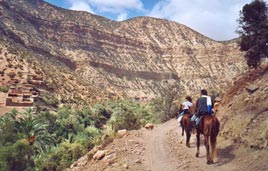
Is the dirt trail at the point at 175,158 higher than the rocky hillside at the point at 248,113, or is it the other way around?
the rocky hillside at the point at 248,113

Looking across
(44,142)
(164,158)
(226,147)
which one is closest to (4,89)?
(44,142)

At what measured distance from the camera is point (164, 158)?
13.0 metres

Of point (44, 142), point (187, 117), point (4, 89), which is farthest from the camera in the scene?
point (4, 89)

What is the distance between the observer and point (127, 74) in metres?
140

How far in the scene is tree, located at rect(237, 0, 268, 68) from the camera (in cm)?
2291

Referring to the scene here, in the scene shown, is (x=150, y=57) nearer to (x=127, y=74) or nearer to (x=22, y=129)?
(x=127, y=74)

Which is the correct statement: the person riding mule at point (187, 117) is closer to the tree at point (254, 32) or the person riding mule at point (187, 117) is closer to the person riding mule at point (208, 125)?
the person riding mule at point (208, 125)

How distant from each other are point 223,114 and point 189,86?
12441 centimetres

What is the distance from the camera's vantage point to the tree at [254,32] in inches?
902

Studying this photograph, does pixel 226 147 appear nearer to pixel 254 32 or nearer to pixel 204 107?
pixel 204 107

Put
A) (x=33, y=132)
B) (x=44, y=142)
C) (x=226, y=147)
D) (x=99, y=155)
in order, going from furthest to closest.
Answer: (x=44, y=142), (x=33, y=132), (x=99, y=155), (x=226, y=147)

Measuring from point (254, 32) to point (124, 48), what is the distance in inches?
5309

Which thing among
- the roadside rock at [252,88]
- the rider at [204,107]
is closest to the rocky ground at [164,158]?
the rider at [204,107]

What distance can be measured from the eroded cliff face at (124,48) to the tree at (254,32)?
302ft
